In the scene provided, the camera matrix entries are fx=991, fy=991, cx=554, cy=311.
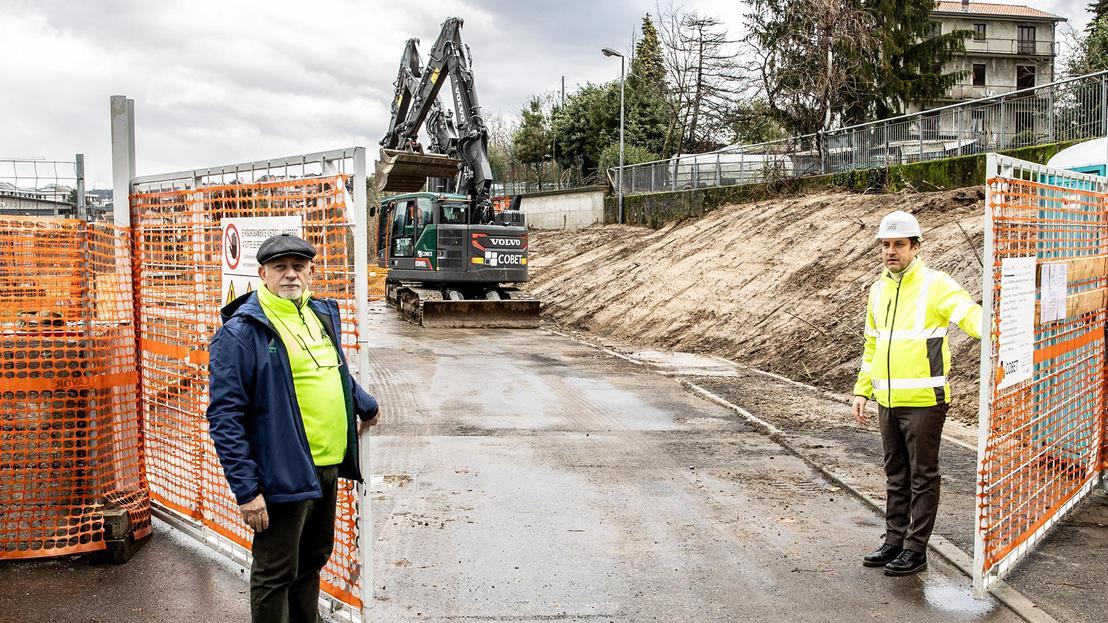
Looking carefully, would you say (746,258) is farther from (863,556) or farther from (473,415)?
(863,556)

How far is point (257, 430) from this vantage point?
13.6 feet

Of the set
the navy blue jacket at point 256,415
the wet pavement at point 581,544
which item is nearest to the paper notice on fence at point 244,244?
the navy blue jacket at point 256,415

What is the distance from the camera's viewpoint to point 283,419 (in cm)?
413

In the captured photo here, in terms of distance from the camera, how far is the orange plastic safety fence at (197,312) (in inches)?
201

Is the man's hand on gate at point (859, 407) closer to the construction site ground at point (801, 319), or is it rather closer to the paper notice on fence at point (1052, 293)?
the construction site ground at point (801, 319)

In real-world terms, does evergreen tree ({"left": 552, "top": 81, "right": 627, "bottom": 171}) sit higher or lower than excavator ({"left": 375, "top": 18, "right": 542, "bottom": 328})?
higher

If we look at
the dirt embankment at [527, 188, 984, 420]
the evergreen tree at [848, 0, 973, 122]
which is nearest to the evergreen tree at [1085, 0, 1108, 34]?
the evergreen tree at [848, 0, 973, 122]

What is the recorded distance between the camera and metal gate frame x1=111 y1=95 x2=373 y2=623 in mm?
4719

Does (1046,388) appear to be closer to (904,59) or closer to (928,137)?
(928,137)

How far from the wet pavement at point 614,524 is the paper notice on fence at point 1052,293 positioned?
1.79 m

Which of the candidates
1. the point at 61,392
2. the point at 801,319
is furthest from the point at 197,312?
the point at 801,319

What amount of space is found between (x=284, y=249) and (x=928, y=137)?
20.1 meters

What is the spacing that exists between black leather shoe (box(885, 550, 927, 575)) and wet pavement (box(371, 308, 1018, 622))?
0.06m

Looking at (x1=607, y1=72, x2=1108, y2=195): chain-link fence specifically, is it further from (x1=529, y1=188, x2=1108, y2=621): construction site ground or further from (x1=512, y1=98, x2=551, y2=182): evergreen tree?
(x1=512, y1=98, x2=551, y2=182): evergreen tree
